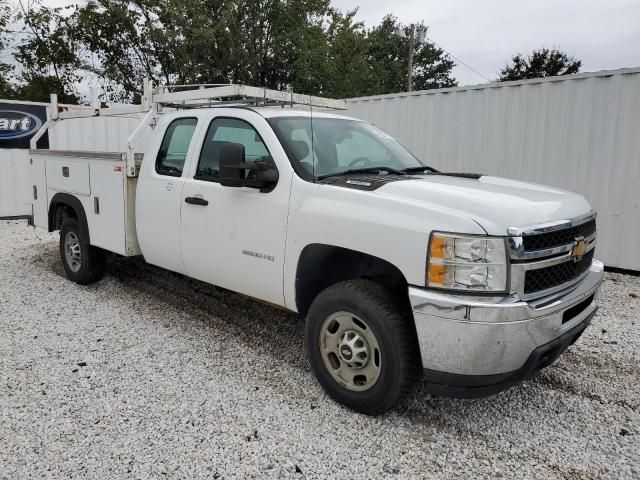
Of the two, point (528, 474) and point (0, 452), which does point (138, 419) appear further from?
point (528, 474)

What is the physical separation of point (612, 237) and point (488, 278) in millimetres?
5369

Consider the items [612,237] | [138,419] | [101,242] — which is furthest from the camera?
[612,237]

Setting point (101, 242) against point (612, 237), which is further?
point (612, 237)

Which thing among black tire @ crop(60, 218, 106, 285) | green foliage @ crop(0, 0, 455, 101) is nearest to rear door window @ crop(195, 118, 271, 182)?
black tire @ crop(60, 218, 106, 285)

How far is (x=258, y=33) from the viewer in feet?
84.2

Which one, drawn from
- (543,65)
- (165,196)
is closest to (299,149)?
(165,196)

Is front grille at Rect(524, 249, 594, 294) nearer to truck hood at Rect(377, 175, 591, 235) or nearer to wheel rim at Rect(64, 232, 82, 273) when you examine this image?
truck hood at Rect(377, 175, 591, 235)

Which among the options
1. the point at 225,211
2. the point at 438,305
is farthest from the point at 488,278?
the point at 225,211

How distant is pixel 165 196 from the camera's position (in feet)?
14.9

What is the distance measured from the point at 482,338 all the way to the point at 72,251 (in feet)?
16.8

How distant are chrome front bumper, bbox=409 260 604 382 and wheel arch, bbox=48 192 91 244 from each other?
4.23 metres

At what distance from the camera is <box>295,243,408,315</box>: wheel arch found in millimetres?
3287

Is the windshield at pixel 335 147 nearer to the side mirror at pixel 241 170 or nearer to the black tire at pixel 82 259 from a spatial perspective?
the side mirror at pixel 241 170

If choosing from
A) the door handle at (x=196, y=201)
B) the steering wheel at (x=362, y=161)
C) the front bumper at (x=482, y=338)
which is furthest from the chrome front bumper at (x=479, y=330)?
the door handle at (x=196, y=201)
